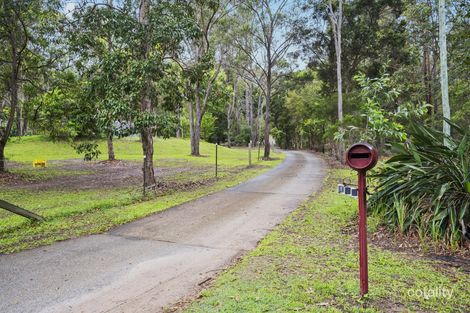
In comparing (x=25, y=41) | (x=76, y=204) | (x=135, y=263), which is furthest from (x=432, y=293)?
(x=25, y=41)

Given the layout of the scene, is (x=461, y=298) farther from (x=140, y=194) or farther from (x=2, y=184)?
(x=2, y=184)

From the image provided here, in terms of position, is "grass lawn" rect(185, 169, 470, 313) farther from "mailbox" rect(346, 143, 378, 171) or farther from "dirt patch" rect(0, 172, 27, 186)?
"dirt patch" rect(0, 172, 27, 186)

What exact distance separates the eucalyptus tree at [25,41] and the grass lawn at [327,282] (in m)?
10.6

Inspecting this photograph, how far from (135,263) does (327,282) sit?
7.89 feet

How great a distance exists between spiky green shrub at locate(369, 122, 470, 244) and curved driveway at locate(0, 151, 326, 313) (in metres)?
2.11

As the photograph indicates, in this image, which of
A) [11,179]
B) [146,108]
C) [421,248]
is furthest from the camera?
[11,179]

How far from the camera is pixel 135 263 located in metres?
4.41

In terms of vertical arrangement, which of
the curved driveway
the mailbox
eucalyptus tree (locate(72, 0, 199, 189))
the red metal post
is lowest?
the curved driveway

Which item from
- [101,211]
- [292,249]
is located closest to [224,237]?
[292,249]

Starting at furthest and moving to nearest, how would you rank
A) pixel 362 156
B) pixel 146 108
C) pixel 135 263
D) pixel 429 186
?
pixel 146 108 → pixel 429 186 → pixel 135 263 → pixel 362 156

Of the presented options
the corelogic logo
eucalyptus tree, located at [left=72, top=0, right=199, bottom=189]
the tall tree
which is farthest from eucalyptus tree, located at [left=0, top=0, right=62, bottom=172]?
the tall tree

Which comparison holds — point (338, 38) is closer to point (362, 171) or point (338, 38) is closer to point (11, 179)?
point (11, 179)

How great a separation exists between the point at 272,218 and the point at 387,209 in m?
2.20

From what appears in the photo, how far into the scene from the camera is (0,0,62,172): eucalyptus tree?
11.6 m
